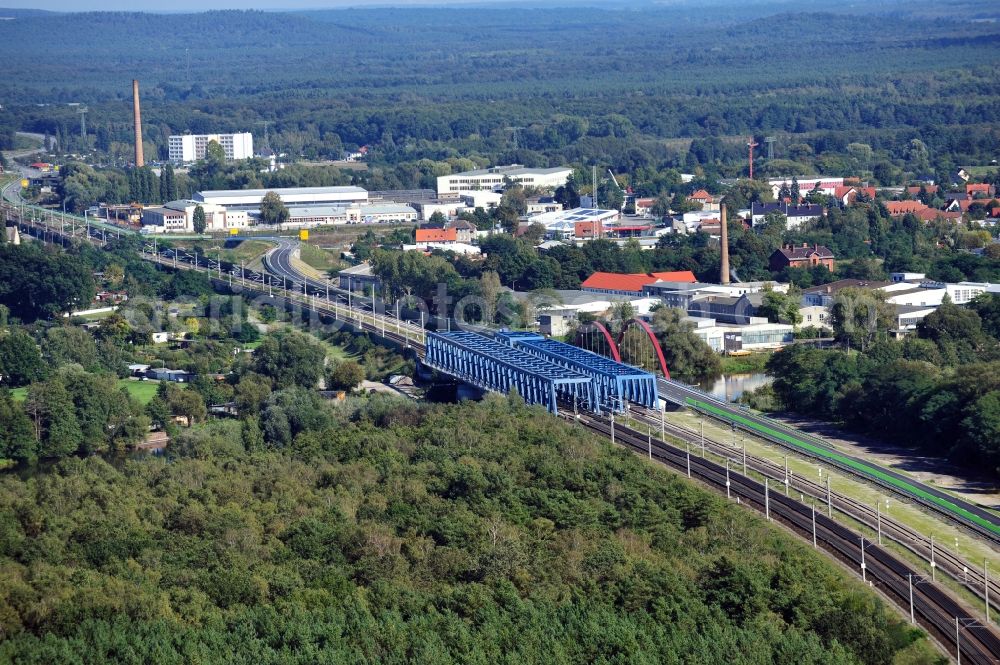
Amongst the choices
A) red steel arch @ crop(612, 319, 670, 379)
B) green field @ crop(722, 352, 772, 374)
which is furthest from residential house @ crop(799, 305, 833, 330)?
red steel arch @ crop(612, 319, 670, 379)

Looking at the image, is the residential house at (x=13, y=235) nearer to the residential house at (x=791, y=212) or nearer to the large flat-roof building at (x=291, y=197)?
the large flat-roof building at (x=291, y=197)

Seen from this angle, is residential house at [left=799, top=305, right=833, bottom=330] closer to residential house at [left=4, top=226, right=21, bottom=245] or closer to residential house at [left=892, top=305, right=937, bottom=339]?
residential house at [left=892, top=305, right=937, bottom=339]

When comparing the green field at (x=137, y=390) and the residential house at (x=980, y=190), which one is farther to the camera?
the residential house at (x=980, y=190)

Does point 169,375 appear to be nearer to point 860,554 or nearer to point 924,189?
point 860,554

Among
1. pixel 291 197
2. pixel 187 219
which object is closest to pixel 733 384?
pixel 187 219

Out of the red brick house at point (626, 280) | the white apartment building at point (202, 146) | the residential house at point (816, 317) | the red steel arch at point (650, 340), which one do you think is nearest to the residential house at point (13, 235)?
the red brick house at point (626, 280)

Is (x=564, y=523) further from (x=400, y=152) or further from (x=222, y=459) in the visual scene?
(x=400, y=152)
